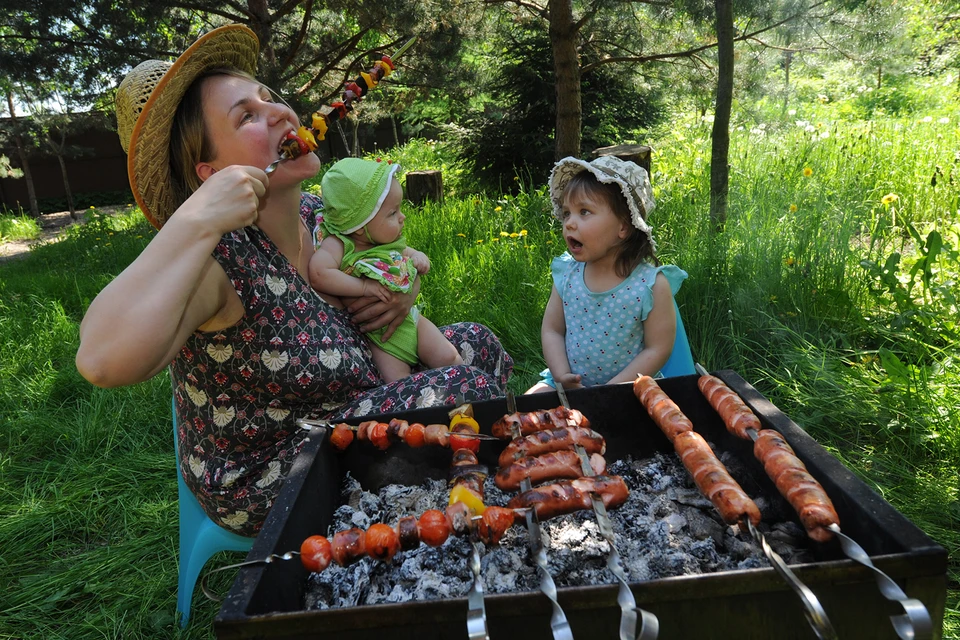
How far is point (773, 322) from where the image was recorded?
352 cm

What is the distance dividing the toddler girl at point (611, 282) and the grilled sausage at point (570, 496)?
3.50ft

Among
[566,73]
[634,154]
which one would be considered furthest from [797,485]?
[566,73]

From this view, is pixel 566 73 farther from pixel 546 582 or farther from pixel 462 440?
pixel 546 582

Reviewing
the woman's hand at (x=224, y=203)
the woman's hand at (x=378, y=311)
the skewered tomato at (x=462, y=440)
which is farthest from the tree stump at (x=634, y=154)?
the woman's hand at (x=224, y=203)

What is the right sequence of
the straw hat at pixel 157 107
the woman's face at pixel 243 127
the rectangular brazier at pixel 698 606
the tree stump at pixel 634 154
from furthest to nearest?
the tree stump at pixel 634 154 < the woman's face at pixel 243 127 < the straw hat at pixel 157 107 < the rectangular brazier at pixel 698 606

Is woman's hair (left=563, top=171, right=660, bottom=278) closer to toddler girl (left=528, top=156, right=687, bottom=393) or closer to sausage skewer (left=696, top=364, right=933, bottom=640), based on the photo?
toddler girl (left=528, top=156, right=687, bottom=393)

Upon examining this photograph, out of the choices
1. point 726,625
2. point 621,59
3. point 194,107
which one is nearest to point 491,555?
point 726,625

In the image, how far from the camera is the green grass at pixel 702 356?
2555 mm

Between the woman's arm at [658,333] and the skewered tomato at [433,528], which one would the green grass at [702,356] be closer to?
the woman's arm at [658,333]

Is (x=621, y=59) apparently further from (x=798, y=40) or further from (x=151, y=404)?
(x=151, y=404)

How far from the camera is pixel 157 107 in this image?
1.93 meters

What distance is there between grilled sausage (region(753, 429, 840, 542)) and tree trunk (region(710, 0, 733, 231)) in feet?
9.01

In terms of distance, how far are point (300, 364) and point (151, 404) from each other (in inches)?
89.6

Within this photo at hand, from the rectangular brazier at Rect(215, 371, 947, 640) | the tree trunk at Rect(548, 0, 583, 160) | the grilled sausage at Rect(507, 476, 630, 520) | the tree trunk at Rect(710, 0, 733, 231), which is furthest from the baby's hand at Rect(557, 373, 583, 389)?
the tree trunk at Rect(548, 0, 583, 160)
